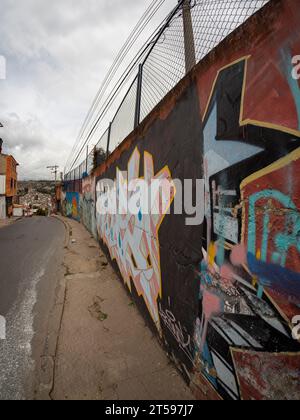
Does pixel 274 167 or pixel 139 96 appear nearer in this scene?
pixel 274 167

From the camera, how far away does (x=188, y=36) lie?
2402 mm

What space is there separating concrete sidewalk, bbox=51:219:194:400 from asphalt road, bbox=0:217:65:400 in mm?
331

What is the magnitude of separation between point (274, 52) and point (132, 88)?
3.67 m

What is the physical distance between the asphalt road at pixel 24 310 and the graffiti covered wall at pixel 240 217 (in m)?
1.73

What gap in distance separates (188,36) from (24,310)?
186 inches

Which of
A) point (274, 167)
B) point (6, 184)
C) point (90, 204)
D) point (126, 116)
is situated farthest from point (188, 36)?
point (6, 184)

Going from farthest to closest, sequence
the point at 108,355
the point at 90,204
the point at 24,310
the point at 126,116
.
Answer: the point at 90,204
the point at 126,116
the point at 24,310
the point at 108,355

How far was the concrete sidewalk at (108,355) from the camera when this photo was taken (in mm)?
2355

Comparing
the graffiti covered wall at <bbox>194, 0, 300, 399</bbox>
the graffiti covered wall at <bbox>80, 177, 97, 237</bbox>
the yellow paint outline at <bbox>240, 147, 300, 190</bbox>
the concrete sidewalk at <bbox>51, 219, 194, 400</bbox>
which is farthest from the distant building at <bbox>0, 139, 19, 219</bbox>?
the yellow paint outline at <bbox>240, 147, 300, 190</bbox>

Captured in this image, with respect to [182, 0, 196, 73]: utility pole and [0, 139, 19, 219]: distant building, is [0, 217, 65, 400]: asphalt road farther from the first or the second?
[0, 139, 19, 219]: distant building

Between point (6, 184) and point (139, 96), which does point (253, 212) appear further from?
point (6, 184)

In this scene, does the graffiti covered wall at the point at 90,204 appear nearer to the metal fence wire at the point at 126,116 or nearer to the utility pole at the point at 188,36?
the metal fence wire at the point at 126,116

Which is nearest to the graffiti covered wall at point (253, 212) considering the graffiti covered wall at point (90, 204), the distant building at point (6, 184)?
the graffiti covered wall at point (90, 204)
